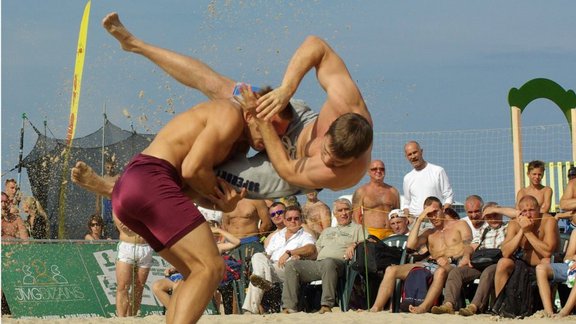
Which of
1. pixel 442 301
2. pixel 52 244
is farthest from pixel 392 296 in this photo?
pixel 52 244

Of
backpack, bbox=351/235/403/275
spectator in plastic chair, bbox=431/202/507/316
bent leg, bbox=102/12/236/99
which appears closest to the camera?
bent leg, bbox=102/12/236/99

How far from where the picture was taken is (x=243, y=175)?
5848mm

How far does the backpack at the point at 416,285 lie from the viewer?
9453 millimetres

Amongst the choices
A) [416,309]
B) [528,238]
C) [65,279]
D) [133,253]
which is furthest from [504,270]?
[65,279]

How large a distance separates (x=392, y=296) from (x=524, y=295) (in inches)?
49.7

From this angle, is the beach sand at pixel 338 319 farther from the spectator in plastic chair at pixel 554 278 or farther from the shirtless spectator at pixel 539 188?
the shirtless spectator at pixel 539 188

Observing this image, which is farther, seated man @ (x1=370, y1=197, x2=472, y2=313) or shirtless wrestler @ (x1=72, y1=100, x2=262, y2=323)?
seated man @ (x1=370, y1=197, x2=472, y2=313)

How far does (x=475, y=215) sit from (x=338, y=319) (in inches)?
61.1

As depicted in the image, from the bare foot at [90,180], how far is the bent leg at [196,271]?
2.93 feet

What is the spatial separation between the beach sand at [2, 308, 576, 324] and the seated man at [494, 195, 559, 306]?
16.3 inches

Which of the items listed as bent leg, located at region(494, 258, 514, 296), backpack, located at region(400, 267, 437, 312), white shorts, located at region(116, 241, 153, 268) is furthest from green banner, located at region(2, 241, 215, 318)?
bent leg, located at region(494, 258, 514, 296)

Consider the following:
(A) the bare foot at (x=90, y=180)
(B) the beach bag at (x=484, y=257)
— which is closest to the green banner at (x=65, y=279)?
A: (B) the beach bag at (x=484, y=257)

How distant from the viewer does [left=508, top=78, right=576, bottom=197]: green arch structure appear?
12.7 m

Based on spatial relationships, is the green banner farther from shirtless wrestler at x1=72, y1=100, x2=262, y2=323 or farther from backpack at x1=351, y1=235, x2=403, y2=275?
shirtless wrestler at x1=72, y1=100, x2=262, y2=323
